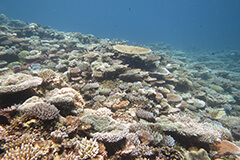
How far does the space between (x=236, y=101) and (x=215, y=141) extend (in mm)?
13337

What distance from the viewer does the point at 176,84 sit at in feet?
32.3

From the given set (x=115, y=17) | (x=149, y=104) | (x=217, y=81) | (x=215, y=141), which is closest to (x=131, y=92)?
(x=149, y=104)

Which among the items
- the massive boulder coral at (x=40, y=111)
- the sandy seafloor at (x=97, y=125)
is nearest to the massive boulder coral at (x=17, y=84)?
the sandy seafloor at (x=97, y=125)

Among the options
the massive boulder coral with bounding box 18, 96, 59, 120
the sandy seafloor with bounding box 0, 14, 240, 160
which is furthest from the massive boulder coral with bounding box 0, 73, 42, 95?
the massive boulder coral with bounding box 18, 96, 59, 120

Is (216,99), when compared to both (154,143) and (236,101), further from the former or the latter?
(154,143)

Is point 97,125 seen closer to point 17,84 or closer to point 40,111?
point 40,111

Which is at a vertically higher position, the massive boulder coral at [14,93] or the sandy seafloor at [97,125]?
the massive boulder coral at [14,93]

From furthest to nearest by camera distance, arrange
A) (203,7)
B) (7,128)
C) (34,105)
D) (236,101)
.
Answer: (203,7)
(236,101)
(34,105)
(7,128)

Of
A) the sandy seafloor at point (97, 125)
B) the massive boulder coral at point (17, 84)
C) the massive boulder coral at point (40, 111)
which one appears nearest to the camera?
the sandy seafloor at point (97, 125)

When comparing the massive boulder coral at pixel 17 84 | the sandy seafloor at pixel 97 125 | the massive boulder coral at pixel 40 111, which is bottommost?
the sandy seafloor at pixel 97 125

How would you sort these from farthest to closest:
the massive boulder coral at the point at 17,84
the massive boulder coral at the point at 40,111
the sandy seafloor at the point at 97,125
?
the massive boulder coral at the point at 17,84 → the massive boulder coral at the point at 40,111 → the sandy seafloor at the point at 97,125

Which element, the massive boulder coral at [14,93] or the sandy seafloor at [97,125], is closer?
the sandy seafloor at [97,125]

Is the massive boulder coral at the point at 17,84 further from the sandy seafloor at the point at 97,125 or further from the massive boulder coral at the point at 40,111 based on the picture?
the massive boulder coral at the point at 40,111

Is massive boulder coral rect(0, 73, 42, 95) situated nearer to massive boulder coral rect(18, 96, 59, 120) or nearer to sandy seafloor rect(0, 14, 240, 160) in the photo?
sandy seafloor rect(0, 14, 240, 160)
